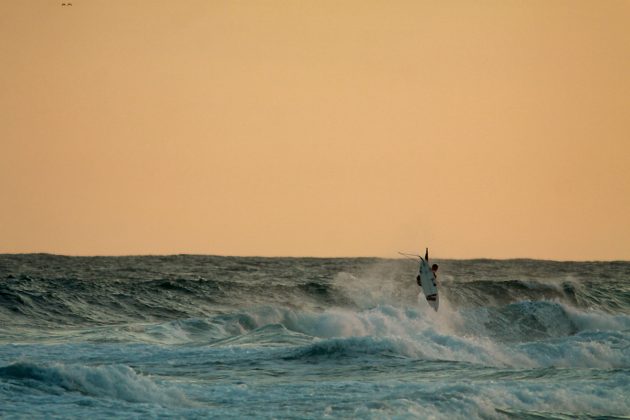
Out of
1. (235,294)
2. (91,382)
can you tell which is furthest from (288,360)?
(235,294)

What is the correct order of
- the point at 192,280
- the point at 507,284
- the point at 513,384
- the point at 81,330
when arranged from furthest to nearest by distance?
the point at 507,284 < the point at 192,280 < the point at 81,330 < the point at 513,384

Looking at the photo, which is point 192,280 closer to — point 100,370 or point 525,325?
point 525,325

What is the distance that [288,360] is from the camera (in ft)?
76.8

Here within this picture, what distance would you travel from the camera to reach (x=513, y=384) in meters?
20.0

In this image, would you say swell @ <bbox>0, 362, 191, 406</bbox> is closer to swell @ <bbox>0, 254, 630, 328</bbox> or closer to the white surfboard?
swell @ <bbox>0, 254, 630, 328</bbox>

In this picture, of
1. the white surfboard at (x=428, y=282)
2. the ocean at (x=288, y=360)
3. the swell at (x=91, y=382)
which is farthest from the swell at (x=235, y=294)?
the swell at (x=91, y=382)

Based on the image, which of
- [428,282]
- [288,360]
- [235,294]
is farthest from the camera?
[235,294]

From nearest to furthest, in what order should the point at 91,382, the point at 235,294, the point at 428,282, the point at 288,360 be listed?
the point at 91,382 < the point at 288,360 < the point at 428,282 < the point at 235,294

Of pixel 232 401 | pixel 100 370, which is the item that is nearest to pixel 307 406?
pixel 232 401

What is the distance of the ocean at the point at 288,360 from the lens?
1753cm

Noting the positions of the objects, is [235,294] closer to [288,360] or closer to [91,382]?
[288,360]

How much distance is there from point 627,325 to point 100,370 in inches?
1007

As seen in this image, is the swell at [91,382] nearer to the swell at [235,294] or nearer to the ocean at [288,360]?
the ocean at [288,360]

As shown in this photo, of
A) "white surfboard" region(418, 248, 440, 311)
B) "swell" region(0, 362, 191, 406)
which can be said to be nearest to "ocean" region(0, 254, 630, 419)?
"swell" region(0, 362, 191, 406)
